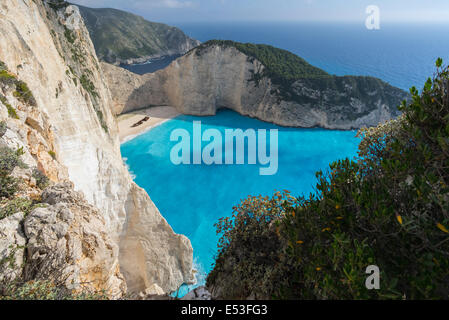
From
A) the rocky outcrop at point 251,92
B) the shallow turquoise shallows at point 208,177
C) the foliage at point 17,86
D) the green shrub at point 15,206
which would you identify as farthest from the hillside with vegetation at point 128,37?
the green shrub at point 15,206

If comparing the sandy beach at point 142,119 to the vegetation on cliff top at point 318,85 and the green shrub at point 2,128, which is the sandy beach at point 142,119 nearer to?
the vegetation on cliff top at point 318,85

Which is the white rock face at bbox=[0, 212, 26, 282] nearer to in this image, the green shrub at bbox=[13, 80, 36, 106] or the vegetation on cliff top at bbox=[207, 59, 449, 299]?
the vegetation on cliff top at bbox=[207, 59, 449, 299]

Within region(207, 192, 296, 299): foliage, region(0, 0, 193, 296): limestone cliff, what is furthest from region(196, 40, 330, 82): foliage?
region(207, 192, 296, 299): foliage

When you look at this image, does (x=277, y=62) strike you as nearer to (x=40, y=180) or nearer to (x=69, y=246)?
(x=40, y=180)

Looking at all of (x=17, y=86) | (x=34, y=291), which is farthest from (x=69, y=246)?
(x=17, y=86)

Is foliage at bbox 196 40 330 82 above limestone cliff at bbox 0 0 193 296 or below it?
above
